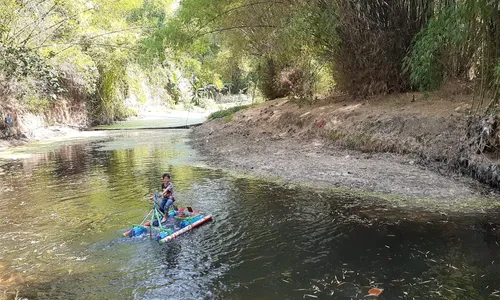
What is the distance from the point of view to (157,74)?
32156mm

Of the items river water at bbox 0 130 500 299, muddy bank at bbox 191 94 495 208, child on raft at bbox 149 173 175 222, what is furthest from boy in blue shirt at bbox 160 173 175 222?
muddy bank at bbox 191 94 495 208

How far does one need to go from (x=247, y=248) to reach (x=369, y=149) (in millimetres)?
6513

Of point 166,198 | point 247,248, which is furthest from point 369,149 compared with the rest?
point 247,248

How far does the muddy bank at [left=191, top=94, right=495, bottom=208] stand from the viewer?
809 centimetres

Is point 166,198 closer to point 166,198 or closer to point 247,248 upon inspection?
point 166,198

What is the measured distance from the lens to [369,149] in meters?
11.2

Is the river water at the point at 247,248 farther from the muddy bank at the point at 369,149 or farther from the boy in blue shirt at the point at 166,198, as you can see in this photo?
the muddy bank at the point at 369,149

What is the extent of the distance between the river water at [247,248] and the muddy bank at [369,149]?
0.94 metres

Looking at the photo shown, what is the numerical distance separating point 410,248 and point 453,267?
2.12 ft

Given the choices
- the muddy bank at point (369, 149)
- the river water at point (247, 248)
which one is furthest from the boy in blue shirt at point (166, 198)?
the muddy bank at point (369, 149)

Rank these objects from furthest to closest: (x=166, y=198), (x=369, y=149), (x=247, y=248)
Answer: (x=369, y=149) → (x=166, y=198) → (x=247, y=248)

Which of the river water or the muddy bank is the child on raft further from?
the muddy bank

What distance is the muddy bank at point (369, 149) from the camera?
8.09 meters

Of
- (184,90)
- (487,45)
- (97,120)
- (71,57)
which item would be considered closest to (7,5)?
(71,57)
